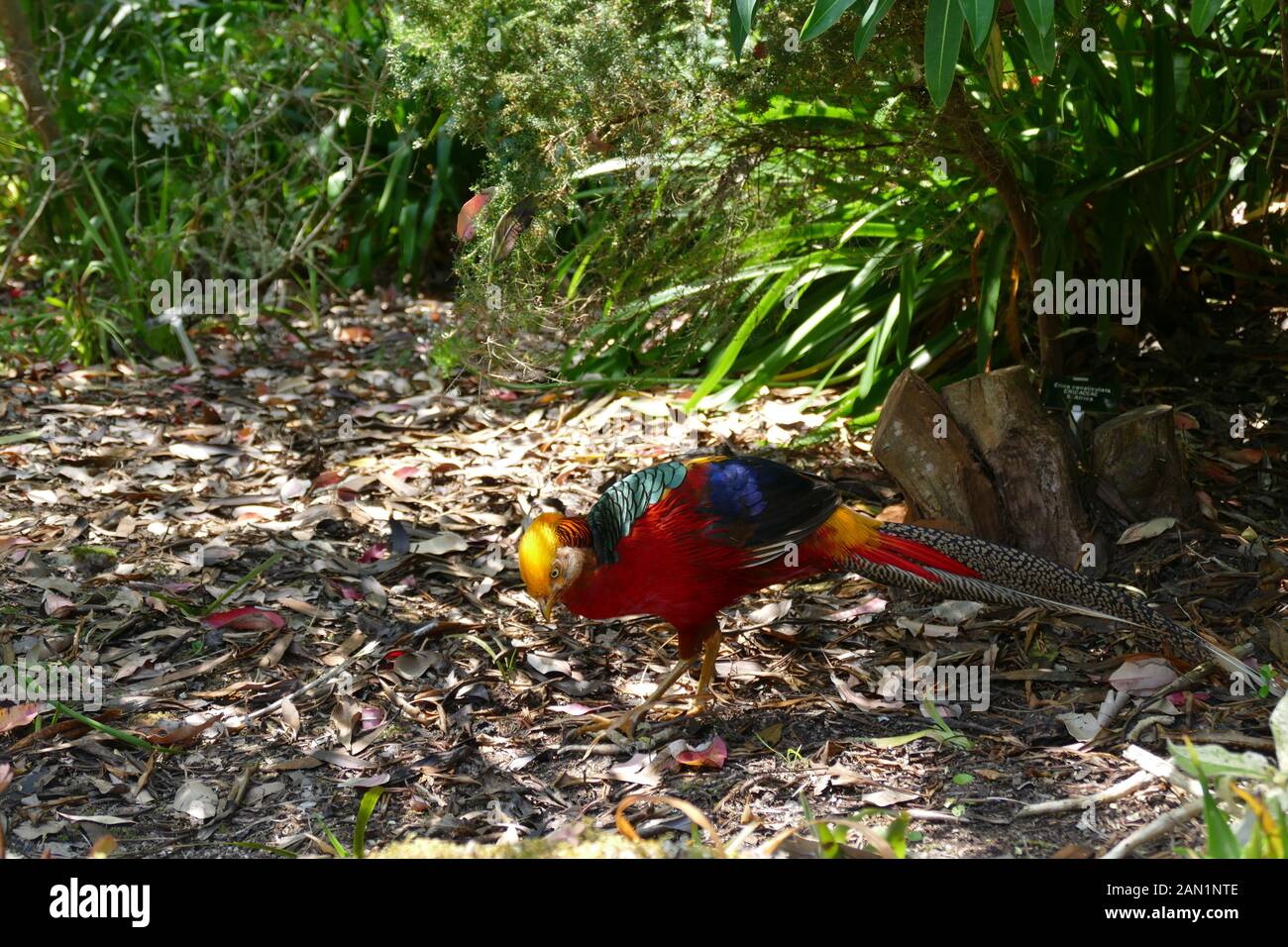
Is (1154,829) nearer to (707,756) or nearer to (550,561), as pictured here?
(707,756)

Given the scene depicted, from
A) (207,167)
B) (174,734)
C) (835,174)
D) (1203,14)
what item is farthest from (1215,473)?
(207,167)

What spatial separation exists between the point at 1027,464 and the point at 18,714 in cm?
275

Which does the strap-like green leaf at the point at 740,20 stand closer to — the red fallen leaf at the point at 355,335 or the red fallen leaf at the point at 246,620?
the red fallen leaf at the point at 246,620

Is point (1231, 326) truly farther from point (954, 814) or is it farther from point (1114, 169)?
point (954, 814)

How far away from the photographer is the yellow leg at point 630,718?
9.97 ft

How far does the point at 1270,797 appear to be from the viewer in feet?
5.95

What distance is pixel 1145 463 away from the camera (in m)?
3.55

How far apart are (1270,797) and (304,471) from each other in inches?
137

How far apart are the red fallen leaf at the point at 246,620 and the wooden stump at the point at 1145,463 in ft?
8.03

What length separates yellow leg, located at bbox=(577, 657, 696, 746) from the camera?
9.97 ft

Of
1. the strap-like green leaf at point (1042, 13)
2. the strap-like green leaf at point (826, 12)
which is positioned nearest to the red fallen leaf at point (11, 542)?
the strap-like green leaf at point (826, 12)

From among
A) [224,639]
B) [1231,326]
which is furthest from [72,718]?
[1231,326]

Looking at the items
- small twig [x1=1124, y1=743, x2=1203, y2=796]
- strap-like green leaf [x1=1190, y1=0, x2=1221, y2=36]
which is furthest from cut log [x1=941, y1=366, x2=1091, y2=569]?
strap-like green leaf [x1=1190, y1=0, x2=1221, y2=36]

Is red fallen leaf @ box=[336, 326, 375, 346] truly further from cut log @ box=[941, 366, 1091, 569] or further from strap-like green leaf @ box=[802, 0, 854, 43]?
strap-like green leaf @ box=[802, 0, 854, 43]
